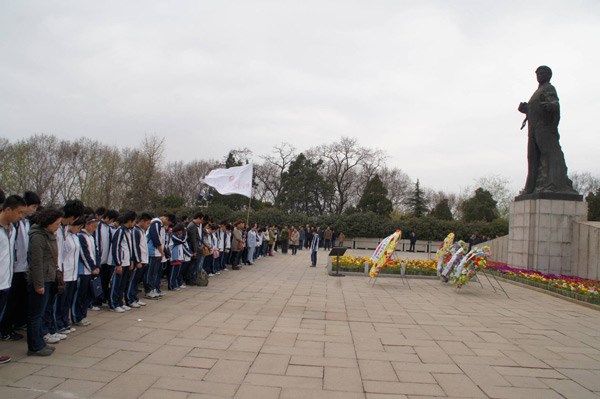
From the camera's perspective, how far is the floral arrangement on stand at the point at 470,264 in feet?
34.7

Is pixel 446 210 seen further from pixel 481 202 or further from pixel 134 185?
pixel 134 185

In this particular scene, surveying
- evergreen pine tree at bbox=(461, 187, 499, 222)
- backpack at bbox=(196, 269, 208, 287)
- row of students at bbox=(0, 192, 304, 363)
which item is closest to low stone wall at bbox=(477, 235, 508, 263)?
backpack at bbox=(196, 269, 208, 287)

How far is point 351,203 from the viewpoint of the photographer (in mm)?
51438

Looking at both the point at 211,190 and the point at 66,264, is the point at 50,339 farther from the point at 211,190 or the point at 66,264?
the point at 211,190

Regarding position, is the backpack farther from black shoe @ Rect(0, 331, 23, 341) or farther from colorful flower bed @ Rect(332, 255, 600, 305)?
black shoe @ Rect(0, 331, 23, 341)

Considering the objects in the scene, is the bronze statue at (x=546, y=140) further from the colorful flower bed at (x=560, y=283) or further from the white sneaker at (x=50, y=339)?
the white sneaker at (x=50, y=339)

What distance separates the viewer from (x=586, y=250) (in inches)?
526

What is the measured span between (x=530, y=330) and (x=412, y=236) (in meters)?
27.2

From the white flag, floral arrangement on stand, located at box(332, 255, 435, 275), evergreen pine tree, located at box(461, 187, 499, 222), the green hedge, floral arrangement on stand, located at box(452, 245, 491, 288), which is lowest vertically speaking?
floral arrangement on stand, located at box(332, 255, 435, 275)

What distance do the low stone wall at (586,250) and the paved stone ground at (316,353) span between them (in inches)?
195

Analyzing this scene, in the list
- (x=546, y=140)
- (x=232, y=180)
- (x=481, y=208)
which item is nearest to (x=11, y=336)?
(x=232, y=180)

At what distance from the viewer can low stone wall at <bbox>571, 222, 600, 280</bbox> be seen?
12930 millimetres

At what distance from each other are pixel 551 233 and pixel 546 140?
3.21m

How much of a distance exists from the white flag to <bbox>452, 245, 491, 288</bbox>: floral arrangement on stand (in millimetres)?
8034
